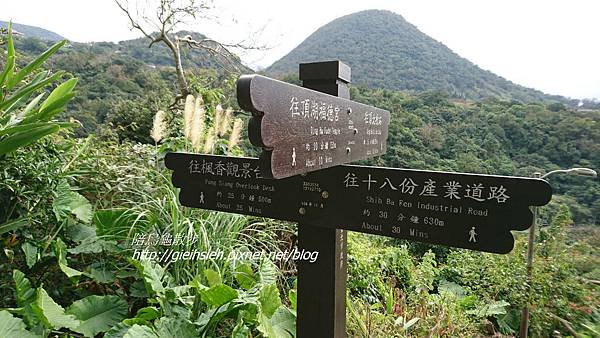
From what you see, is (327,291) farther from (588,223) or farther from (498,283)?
(588,223)

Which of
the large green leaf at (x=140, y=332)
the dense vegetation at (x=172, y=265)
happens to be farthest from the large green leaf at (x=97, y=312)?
the large green leaf at (x=140, y=332)

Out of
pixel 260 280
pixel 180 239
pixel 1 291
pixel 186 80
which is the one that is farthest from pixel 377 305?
pixel 186 80

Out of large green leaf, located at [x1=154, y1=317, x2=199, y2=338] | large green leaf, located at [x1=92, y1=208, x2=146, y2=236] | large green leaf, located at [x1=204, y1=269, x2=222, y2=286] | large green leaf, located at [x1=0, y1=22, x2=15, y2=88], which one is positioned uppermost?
large green leaf, located at [x1=0, y1=22, x2=15, y2=88]

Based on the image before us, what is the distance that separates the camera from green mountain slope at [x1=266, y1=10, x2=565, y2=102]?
8578 mm

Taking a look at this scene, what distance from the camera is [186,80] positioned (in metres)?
4.12

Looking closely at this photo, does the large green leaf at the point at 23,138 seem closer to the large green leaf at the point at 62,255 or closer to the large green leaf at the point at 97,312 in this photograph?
the large green leaf at the point at 62,255

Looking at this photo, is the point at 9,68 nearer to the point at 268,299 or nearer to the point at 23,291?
the point at 23,291

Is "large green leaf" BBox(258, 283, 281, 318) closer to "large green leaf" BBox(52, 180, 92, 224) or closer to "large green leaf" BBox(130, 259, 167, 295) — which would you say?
"large green leaf" BBox(130, 259, 167, 295)

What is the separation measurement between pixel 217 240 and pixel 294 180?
2.91 ft

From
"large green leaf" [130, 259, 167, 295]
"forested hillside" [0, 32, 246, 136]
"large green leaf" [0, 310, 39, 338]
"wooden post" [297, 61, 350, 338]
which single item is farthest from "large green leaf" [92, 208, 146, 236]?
"forested hillside" [0, 32, 246, 136]

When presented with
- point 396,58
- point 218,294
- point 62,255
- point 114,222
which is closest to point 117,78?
point 114,222

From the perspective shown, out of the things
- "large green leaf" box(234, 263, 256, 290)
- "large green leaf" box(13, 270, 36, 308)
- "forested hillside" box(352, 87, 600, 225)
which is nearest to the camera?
"large green leaf" box(13, 270, 36, 308)

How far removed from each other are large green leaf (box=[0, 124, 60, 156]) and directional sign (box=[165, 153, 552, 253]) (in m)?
0.69

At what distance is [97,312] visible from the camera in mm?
1508
